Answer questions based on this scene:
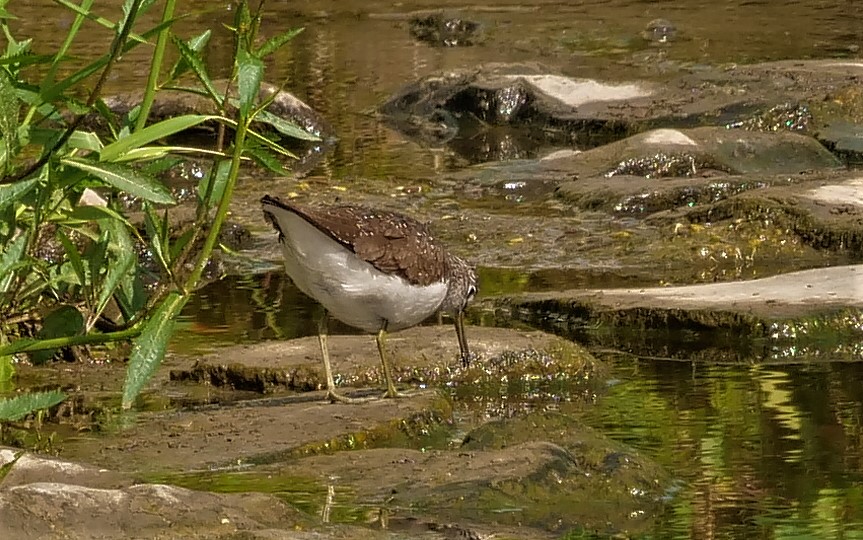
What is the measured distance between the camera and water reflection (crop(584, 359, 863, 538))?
177 inches

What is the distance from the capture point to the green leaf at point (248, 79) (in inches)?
149

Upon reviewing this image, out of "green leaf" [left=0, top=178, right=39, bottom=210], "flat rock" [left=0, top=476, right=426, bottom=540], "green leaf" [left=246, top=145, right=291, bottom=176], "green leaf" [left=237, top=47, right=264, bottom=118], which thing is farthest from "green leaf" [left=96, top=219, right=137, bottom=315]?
"green leaf" [left=237, top=47, right=264, bottom=118]

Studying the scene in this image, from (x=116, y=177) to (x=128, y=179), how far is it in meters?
0.04

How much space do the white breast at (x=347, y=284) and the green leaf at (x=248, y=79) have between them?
144 cm

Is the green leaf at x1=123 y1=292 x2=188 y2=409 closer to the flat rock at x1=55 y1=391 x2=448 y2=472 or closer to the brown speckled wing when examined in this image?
the flat rock at x1=55 y1=391 x2=448 y2=472

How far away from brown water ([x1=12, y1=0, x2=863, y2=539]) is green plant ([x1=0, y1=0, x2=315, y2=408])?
1330 millimetres

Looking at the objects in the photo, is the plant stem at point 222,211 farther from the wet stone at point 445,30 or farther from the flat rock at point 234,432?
the wet stone at point 445,30

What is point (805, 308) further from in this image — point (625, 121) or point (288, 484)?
point (625, 121)

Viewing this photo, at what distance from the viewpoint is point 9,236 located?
4793 millimetres

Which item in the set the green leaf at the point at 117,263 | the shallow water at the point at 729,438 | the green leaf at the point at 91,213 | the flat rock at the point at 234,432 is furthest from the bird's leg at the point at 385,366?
the green leaf at the point at 91,213

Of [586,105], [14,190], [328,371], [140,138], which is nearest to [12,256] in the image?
[14,190]

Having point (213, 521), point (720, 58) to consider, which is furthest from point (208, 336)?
point (720, 58)

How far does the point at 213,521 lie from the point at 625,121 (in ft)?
27.9

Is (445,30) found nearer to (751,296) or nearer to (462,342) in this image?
(751,296)
